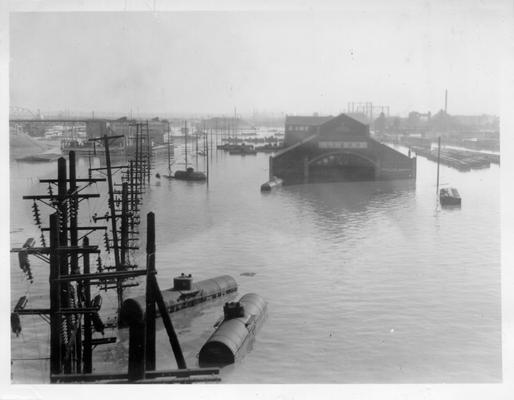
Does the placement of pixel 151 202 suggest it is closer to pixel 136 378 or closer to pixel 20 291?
pixel 20 291

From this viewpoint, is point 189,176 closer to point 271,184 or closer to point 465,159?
point 271,184

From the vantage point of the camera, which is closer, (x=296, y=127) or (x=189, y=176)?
(x=189, y=176)

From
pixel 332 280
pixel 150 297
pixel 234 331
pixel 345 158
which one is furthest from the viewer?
pixel 345 158

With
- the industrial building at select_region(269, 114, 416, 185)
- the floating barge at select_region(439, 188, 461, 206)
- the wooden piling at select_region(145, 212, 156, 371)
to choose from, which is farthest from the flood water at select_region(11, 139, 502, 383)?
the industrial building at select_region(269, 114, 416, 185)

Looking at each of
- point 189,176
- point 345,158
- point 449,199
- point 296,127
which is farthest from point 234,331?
point 296,127

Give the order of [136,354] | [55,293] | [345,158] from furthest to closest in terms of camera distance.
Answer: [345,158], [136,354], [55,293]

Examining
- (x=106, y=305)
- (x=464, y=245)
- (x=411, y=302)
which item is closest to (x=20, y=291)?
(x=106, y=305)

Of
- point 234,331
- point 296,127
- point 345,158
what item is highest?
point 296,127

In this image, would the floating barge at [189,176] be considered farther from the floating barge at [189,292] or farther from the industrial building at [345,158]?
the floating barge at [189,292]
